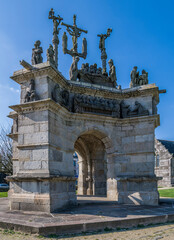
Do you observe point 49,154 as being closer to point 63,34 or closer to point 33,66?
point 33,66

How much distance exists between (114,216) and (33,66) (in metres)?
5.79

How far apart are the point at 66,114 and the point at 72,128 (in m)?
0.65

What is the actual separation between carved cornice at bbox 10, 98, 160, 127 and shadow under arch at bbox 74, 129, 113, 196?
3698 millimetres

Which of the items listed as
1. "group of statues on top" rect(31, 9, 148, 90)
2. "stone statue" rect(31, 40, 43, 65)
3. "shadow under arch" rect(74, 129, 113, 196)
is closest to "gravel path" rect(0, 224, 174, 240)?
"stone statue" rect(31, 40, 43, 65)

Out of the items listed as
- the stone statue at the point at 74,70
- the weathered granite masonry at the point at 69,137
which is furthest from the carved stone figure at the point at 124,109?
the stone statue at the point at 74,70

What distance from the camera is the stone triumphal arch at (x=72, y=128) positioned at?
806 centimetres

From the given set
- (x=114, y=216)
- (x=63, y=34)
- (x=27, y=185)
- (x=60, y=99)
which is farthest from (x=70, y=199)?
(x=63, y=34)

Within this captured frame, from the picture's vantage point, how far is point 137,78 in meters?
11.7

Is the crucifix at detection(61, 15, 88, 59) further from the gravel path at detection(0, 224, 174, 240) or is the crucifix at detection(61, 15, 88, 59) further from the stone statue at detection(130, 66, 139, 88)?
the gravel path at detection(0, 224, 174, 240)

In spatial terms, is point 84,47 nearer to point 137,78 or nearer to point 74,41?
point 74,41

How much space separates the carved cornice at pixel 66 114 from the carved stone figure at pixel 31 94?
0.78ft

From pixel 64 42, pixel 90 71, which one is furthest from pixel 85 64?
pixel 64 42

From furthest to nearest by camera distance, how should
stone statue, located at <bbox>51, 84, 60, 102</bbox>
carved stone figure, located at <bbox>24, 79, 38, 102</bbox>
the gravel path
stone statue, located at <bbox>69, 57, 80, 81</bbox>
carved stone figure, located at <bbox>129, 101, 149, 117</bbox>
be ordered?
stone statue, located at <bbox>69, 57, 80, 81</bbox> < carved stone figure, located at <bbox>129, 101, 149, 117</bbox> < stone statue, located at <bbox>51, 84, 60, 102</bbox> < carved stone figure, located at <bbox>24, 79, 38, 102</bbox> < the gravel path

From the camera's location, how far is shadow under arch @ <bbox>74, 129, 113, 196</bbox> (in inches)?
561
